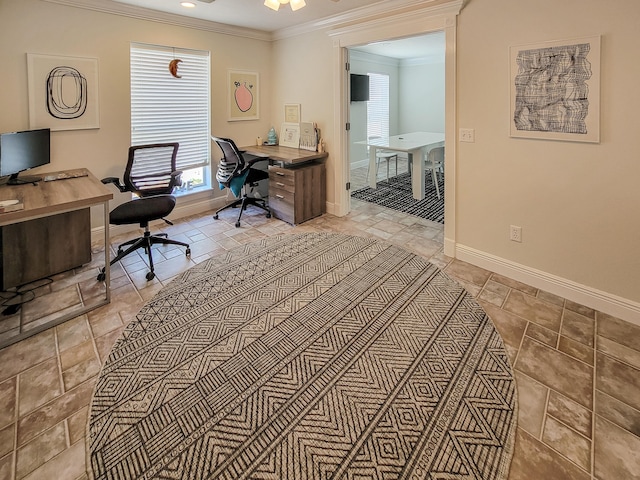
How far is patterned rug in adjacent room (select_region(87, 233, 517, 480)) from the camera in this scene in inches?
56.8

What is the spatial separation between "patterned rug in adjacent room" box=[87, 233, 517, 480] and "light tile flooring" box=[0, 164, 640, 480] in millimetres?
90

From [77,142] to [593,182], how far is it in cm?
456

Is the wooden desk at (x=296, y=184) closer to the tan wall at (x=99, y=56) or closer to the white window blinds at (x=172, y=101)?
the white window blinds at (x=172, y=101)

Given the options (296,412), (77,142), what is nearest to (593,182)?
(296,412)

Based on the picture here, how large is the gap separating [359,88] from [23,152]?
5.73m

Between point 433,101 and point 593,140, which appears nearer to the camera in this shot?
point 593,140

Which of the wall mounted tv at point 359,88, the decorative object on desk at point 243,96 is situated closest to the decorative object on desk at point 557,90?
the decorative object on desk at point 243,96

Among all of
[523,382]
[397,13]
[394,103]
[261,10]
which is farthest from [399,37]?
[394,103]

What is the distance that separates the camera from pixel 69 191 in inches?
101

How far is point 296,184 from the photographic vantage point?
4.29 m

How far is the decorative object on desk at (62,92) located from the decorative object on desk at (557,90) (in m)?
3.89

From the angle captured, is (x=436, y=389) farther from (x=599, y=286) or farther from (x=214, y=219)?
(x=214, y=219)

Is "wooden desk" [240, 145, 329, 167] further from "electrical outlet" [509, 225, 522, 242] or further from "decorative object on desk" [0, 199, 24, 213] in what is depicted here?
"decorative object on desk" [0, 199, 24, 213]

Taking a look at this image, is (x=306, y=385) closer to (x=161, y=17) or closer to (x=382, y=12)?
(x=382, y=12)
